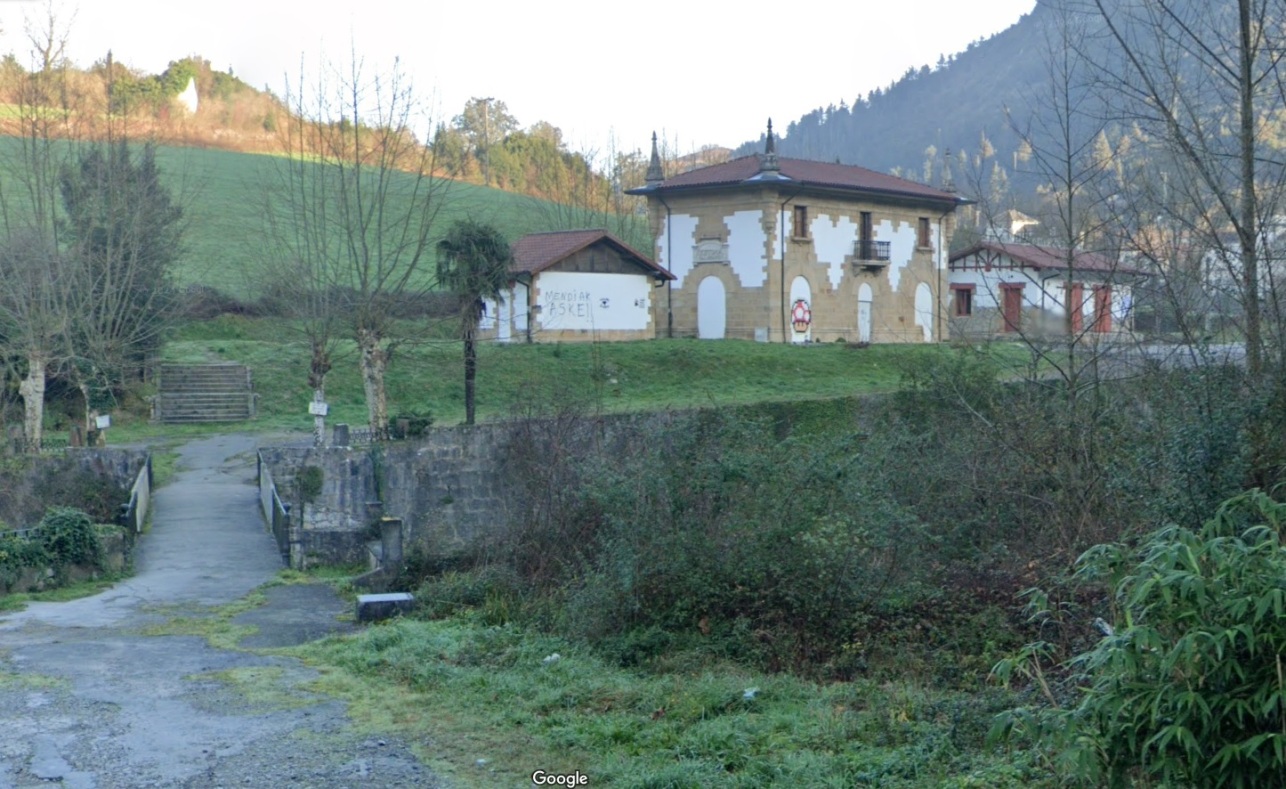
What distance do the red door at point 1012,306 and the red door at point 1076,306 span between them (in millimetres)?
601

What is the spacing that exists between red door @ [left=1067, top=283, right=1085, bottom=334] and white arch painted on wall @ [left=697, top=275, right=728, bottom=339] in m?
33.7

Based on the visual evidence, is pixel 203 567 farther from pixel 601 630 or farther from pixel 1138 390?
pixel 1138 390

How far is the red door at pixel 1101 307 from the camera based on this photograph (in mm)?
13202

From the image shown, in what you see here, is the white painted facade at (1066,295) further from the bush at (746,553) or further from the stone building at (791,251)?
the stone building at (791,251)

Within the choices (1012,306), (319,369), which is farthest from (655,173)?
(1012,306)

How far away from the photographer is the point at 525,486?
15.6 meters

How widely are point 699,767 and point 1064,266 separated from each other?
8.81 metres

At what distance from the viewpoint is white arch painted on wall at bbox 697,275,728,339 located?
47844 millimetres

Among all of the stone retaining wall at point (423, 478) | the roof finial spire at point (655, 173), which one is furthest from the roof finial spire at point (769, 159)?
the stone retaining wall at point (423, 478)

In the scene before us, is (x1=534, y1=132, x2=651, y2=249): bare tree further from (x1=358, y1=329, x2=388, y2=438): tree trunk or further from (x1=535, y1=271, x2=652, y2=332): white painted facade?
(x1=358, y1=329, x2=388, y2=438): tree trunk

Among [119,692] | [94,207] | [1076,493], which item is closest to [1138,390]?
[1076,493]

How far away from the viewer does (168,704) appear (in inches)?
376

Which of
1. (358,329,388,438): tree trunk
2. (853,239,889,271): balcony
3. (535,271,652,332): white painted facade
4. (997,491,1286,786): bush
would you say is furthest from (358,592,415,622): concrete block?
(853,239,889,271): balcony

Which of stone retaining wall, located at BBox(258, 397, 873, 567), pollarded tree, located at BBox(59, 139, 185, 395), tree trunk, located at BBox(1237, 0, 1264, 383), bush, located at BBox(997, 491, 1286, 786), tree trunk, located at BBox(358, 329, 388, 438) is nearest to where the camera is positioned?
bush, located at BBox(997, 491, 1286, 786)
